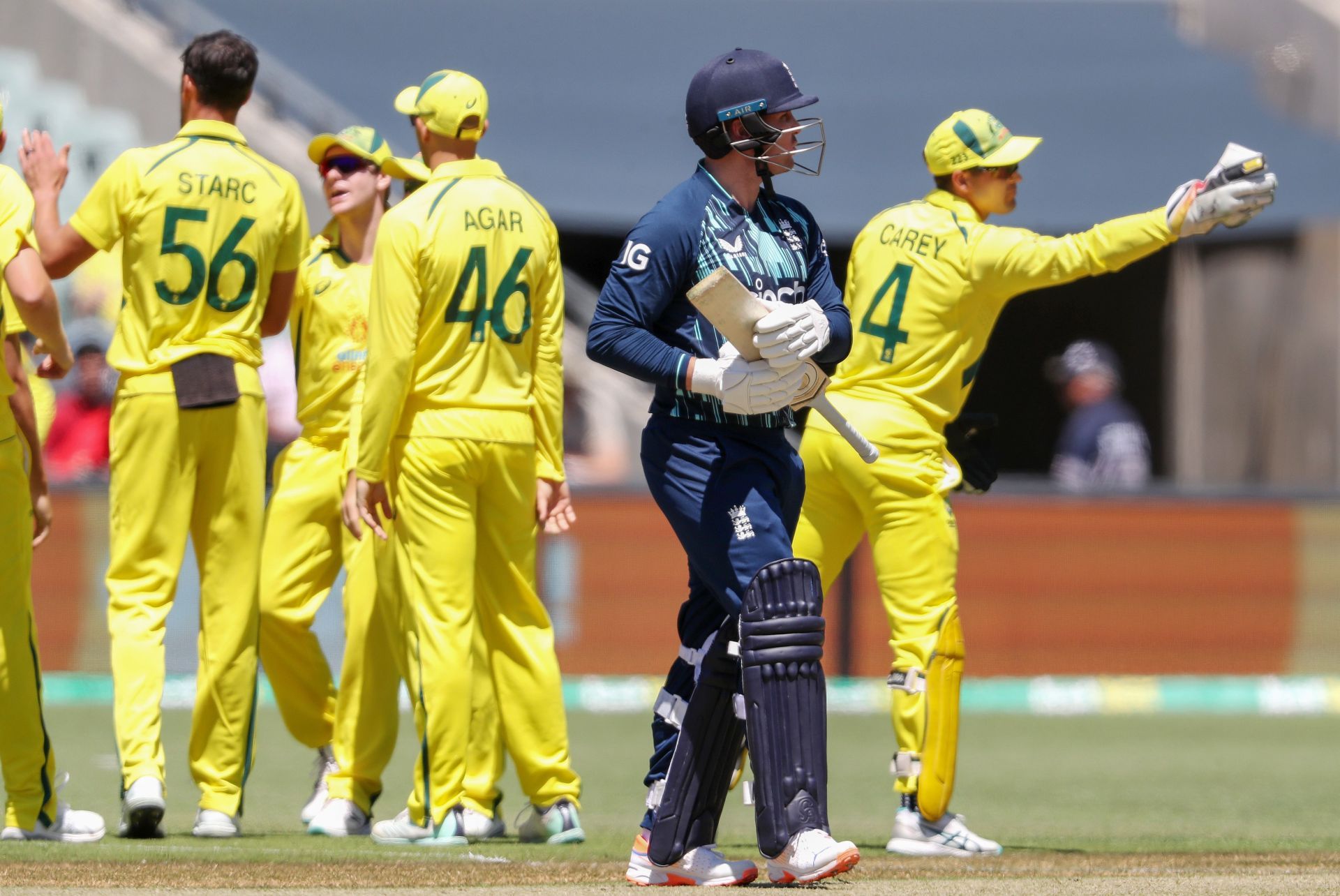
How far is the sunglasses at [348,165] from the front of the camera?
299 inches

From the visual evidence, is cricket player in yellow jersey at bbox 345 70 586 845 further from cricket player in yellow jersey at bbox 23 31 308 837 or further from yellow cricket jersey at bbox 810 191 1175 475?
yellow cricket jersey at bbox 810 191 1175 475

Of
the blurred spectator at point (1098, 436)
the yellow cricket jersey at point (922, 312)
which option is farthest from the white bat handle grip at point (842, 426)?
the blurred spectator at point (1098, 436)

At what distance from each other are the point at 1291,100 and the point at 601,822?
14950 millimetres

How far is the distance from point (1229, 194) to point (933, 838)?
2283 mm

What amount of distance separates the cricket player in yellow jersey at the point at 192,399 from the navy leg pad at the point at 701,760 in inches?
75.8

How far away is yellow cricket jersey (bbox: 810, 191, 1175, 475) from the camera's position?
6.80 m

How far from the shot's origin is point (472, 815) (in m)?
6.57

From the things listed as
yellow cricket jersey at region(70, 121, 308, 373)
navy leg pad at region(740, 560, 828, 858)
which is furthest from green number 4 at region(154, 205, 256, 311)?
navy leg pad at region(740, 560, 828, 858)

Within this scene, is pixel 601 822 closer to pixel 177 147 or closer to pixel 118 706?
pixel 118 706

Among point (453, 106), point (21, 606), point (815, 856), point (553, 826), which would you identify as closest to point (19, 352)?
point (21, 606)

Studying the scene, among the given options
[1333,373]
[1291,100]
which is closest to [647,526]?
[1333,373]

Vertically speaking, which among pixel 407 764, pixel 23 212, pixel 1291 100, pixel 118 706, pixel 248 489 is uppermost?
pixel 1291 100

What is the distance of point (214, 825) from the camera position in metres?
6.63

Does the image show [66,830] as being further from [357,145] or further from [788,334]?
[788,334]
